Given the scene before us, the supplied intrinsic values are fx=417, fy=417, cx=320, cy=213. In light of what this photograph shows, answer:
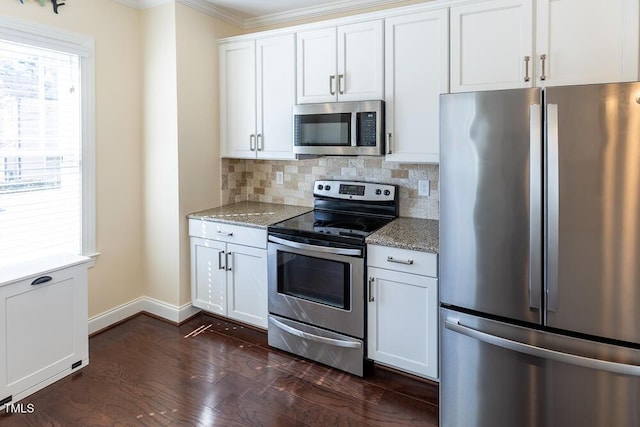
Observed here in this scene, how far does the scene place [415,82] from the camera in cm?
266

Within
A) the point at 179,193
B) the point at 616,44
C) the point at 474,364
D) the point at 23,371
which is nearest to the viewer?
the point at 474,364

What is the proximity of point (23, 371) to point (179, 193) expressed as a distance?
1.51 m

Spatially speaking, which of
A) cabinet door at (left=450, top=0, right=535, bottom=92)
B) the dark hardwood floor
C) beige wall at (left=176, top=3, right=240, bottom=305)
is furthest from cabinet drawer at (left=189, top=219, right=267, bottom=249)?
cabinet door at (left=450, top=0, right=535, bottom=92)

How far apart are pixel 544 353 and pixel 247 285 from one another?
202 cm

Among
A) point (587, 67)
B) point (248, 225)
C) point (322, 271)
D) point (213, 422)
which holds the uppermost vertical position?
point (587, 67)

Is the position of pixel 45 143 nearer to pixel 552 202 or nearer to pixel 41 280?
pixel 41 280

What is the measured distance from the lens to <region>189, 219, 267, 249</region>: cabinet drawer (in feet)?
9.92

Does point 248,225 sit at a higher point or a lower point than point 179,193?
lower

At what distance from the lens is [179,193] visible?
3.29 metres

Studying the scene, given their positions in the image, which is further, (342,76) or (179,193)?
(179,193)

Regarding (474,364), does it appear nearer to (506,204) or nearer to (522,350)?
(522,350)

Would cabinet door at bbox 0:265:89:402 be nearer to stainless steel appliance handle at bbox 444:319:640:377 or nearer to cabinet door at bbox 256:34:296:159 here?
cabinet door at bbox 256:34:296:159

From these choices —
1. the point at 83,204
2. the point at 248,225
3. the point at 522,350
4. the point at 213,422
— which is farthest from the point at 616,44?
the point at 83,204

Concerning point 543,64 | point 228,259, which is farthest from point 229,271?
point 543,64
